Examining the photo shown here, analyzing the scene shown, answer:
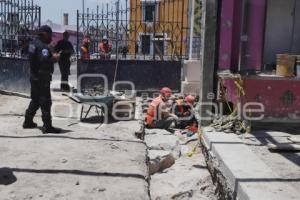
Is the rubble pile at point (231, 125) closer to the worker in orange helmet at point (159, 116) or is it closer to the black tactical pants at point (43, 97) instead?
the worker in orange helmet at point (159, 116)

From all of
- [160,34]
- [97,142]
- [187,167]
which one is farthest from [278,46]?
[97,142]

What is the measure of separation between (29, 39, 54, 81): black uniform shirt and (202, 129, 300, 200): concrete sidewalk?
2896mm

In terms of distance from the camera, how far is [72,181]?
16.8 ft

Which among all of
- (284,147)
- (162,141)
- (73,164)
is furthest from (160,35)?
(73,164)

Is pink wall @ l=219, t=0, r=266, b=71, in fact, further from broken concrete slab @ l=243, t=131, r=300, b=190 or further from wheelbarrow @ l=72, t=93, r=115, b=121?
wheelbarrow @ l=72, t=93, r=115, b=121

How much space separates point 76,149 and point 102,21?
6906mm

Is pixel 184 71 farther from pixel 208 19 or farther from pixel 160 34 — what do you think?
pixel 208 19

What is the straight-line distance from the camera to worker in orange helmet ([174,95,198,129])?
1041 cm

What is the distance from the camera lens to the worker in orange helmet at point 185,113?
10414 millimetres

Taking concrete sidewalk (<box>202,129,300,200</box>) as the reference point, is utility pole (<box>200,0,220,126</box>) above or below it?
above

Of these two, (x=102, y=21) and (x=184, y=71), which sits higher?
(x=102, y=21)

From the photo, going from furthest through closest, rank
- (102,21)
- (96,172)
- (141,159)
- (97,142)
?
1. (102,21)
2. (97,142)
3. (141,159)
4. (96,172)

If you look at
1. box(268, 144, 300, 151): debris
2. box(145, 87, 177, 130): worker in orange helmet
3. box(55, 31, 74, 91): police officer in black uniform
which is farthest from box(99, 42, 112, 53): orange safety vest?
box(268, 144, 300, 151): debris

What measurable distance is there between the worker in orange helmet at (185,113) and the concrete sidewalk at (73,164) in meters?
2.38
